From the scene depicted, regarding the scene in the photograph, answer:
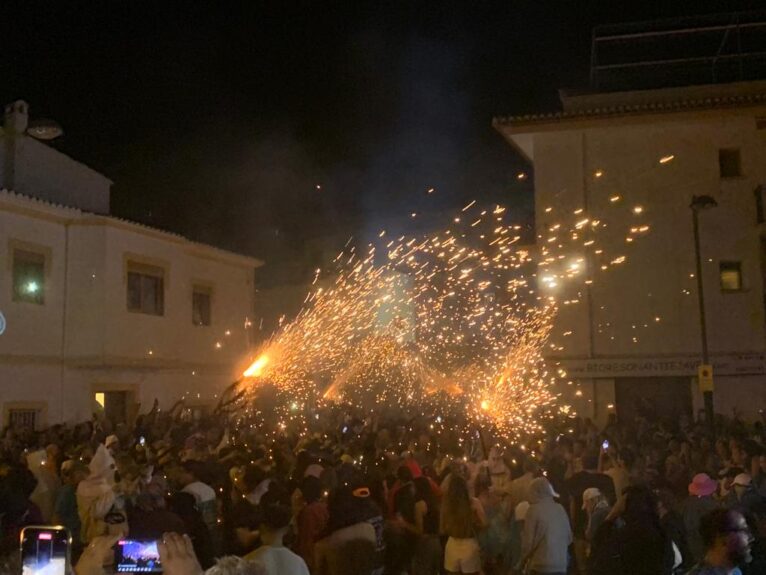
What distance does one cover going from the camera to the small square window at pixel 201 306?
992 inches

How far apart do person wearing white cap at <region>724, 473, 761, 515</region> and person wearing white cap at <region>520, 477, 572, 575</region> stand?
5.83ft

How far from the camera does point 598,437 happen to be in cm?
1437

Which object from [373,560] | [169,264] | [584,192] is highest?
[584,192]

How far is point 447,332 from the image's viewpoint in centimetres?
3375

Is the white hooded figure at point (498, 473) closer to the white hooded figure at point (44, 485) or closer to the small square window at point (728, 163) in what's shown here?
the white hooded figure at point (44, 485)

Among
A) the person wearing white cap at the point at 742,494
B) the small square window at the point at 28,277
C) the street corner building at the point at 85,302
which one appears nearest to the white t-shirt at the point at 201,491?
the person wearing white cap at the point at 742,494

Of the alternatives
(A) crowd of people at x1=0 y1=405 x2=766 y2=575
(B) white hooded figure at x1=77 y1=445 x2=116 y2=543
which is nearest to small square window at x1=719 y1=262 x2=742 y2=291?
(A) crowd of people at x1=0 y1=405 x2=766 y2=575

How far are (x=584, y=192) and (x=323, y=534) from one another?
18619mm

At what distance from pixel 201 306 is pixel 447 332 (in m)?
11.4

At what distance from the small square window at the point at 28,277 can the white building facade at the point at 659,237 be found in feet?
40.7

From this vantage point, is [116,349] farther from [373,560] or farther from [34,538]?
[34,538]

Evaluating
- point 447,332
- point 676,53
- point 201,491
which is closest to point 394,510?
point 201,491

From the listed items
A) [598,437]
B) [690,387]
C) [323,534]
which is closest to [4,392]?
[598,437]

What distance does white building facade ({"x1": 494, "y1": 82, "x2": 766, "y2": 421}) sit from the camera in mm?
23094
